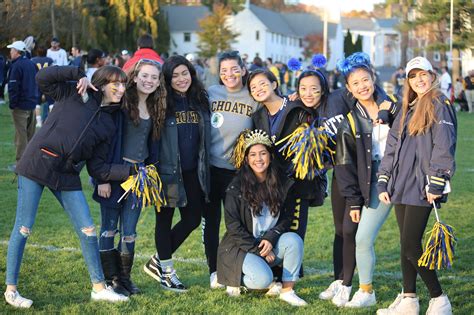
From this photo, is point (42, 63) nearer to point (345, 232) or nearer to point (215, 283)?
point (215, 283)

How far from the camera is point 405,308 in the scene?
518 centimetres

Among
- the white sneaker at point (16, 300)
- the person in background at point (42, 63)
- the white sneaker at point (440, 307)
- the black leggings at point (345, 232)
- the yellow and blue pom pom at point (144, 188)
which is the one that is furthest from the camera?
the person in background at point (42, 63)

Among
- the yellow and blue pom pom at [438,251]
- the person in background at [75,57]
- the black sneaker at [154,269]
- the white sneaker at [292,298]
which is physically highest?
the person in background at [75,57]

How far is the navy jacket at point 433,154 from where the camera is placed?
15.8 feet

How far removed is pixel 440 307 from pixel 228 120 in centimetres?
218

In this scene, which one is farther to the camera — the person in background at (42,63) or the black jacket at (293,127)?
the person in background at (42,63)

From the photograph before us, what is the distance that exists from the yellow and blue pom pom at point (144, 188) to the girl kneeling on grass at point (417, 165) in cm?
168

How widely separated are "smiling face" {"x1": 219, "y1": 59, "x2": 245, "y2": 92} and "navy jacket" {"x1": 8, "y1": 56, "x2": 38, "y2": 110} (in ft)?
22.7

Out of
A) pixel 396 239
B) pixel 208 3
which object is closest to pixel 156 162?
pixel 396 239

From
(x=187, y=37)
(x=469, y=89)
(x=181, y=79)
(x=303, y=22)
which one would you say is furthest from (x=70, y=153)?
(x=303, y=22)

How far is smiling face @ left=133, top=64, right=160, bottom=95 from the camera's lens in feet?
17.9

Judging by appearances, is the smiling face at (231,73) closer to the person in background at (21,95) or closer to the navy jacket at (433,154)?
the navy jacket at (433,154)

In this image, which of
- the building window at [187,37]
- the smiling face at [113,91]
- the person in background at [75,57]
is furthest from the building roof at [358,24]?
→ the smiling face at [113,91]

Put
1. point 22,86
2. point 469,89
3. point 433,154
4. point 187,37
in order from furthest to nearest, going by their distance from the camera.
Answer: point 187,37
point 469,89
point 22,86
point 433,154
